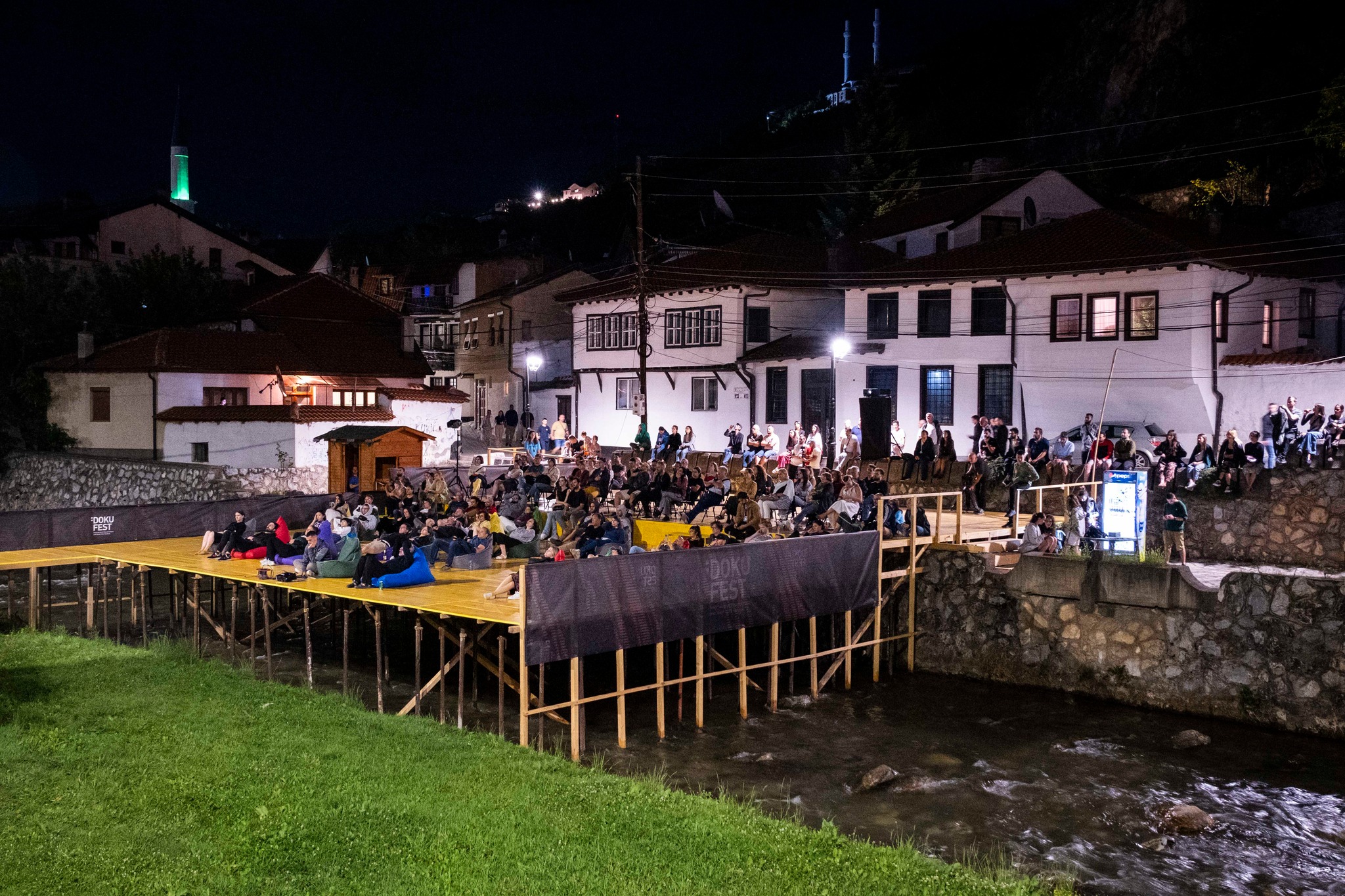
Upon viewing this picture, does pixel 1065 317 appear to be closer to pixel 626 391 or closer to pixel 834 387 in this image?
pixel 834 387

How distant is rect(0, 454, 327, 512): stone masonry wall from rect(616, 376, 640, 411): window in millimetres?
13156

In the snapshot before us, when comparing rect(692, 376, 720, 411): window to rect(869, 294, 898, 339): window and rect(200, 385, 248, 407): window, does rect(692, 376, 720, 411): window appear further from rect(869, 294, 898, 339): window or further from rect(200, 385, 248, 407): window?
rect(200, 385, 248, 407): window

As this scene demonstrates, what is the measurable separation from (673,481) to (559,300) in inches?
922

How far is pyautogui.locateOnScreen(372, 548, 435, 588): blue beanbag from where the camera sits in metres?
18.8

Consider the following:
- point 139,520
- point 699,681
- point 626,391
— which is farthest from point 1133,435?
point 139,520

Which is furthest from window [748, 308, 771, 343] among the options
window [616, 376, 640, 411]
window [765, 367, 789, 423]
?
window [616, 376, 640, 411]

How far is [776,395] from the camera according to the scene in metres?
41.2

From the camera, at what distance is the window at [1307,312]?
114ft

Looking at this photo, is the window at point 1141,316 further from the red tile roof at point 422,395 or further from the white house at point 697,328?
the red tile roof at point 422,395

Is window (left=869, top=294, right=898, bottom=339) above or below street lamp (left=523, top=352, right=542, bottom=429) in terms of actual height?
above

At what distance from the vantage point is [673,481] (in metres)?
28.2

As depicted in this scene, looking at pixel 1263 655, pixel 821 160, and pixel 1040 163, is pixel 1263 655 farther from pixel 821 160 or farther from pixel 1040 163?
pixel 821 160

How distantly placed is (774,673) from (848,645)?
2234 mm

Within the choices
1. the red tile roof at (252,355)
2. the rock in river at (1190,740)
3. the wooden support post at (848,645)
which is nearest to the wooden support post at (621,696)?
the wooden support post at (848,645)
